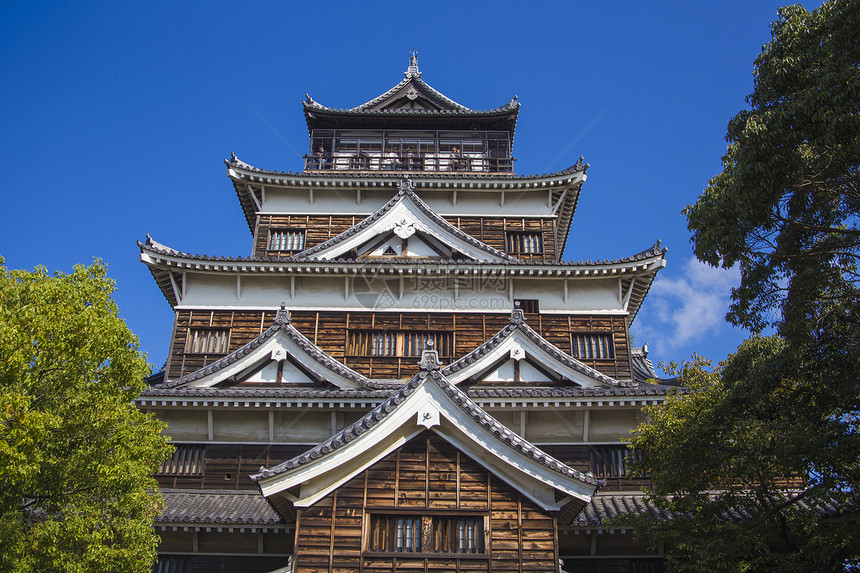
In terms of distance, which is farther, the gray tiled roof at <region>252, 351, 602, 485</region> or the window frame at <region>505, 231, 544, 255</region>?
the window frame at <region>505, 231, 544, 255</region>

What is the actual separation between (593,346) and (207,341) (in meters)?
12.4

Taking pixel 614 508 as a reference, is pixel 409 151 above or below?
above

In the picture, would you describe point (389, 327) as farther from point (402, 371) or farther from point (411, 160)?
point (411, 160)

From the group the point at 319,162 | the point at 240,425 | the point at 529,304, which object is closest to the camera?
the point at 240,425

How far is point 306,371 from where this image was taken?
1833cm

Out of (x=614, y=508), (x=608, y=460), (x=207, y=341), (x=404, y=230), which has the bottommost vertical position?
(x=614, y=508)

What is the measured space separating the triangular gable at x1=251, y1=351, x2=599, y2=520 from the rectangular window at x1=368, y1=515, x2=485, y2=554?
103cm

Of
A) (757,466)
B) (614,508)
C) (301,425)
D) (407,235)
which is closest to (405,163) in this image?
(407,235)

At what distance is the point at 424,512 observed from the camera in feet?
39.4

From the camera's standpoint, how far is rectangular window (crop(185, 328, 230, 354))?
20.8 meters

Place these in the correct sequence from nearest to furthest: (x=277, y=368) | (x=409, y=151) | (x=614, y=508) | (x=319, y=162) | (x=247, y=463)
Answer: (x=614, y=508), (x=247, y=463), (x=277, y=368), (x=319, y=162), (x=409, y=151)

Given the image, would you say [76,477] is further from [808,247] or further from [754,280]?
[808,247]

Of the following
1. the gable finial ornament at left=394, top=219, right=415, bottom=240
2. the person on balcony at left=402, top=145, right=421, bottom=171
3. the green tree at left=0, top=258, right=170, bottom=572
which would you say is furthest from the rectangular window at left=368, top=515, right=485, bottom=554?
the person on balcony at left=402, top=145, right=421, bottom=171

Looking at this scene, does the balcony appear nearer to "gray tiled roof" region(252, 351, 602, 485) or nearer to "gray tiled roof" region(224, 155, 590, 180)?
"gray tiled roof" region(224, 155, 590, 180)
